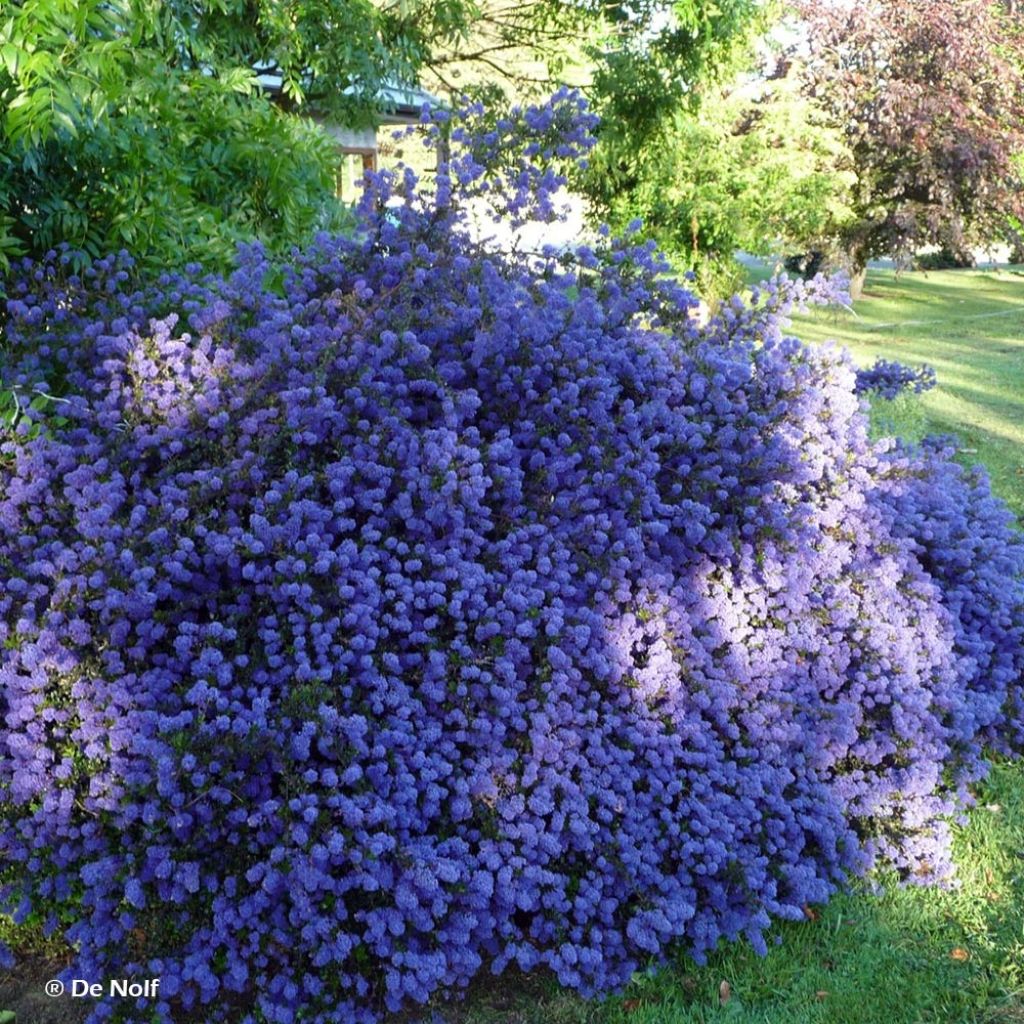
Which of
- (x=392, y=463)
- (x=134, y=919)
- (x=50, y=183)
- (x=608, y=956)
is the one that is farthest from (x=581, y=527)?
(x=50, y=183)

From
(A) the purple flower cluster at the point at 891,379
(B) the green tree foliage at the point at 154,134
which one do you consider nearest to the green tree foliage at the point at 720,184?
(A) the purple flower cluster at the point at 891,379

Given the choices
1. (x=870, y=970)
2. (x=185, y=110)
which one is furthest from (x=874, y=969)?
(x=185, y=110)

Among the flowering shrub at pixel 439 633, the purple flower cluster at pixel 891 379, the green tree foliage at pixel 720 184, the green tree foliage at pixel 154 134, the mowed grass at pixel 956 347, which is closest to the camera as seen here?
the flowering shrub at pixel 439 633

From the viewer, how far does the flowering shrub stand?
2488 mm

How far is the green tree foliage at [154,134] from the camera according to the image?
114 inches

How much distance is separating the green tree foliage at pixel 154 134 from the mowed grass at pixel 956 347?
404 centimetres

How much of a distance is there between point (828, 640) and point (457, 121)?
2.36 metres

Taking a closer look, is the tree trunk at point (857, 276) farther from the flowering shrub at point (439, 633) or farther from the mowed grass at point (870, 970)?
the mowed grass at point (870, 970)

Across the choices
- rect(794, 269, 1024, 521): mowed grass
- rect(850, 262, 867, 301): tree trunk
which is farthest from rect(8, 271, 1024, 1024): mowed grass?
rect(850, 262, 867, 301): tree trunk

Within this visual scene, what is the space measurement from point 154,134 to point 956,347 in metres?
12.7

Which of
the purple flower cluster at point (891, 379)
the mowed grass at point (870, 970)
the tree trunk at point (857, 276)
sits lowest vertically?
the tree trunk at point (857, 276)

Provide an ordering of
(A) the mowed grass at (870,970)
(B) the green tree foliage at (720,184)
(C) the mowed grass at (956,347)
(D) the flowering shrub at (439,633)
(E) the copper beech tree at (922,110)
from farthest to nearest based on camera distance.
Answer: (E) the copper beech tree at (922,110) → (B) the green tree foliage at (720,184) → (C) the mowed grass at (956,347) → (A) the mowed grass at (870,970) → (D) the flowering shrub at (439,633)

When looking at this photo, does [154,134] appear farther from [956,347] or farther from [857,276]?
[857,276]

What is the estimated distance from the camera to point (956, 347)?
14.2 metres
